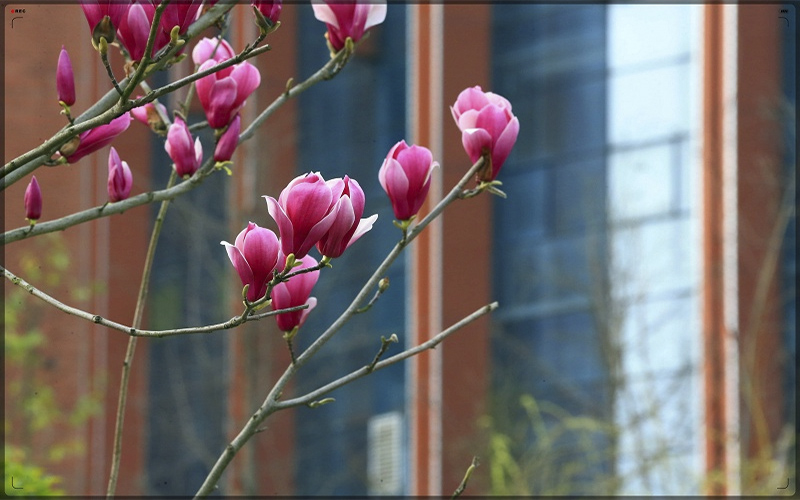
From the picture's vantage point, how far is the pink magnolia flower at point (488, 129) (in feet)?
5.89

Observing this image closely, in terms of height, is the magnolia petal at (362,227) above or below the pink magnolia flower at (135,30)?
below

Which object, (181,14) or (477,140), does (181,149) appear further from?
(477,140)

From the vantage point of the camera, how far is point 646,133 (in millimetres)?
11547

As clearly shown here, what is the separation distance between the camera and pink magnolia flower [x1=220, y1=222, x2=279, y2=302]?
1.54 m

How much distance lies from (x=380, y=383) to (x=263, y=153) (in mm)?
3367

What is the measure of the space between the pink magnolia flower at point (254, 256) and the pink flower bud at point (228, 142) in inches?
14.8

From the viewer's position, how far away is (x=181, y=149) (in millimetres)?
1912

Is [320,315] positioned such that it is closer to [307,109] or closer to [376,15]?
[307,109]

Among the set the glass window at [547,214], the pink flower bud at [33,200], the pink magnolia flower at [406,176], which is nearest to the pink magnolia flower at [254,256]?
the pink magnolia flower at [406,176]

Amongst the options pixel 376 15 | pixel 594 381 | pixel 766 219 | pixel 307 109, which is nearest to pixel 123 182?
pixel 376 15

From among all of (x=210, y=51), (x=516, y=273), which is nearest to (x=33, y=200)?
(x=210, y=51)

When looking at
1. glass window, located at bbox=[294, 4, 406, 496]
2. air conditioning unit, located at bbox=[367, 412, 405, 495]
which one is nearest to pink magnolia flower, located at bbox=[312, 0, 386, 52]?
glass window, located at bbox=[294, 4, 406, 496]

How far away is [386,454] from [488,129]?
454 inches

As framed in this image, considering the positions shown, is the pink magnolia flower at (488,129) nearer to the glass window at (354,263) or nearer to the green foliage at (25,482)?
the green foliage at (25,482)
